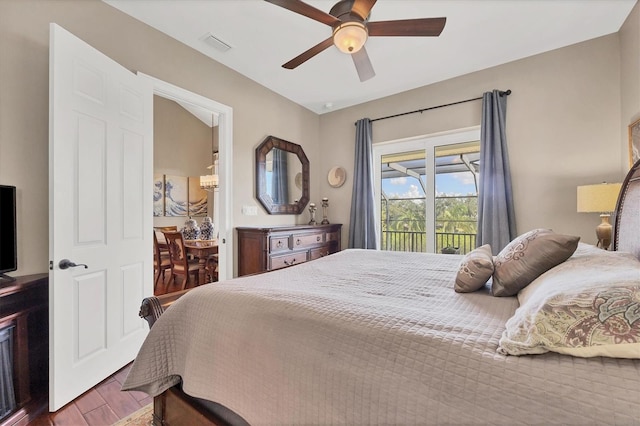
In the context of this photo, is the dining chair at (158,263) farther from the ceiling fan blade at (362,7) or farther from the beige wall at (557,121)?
the beige wall at (557,121)

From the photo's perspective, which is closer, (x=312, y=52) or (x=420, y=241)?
(x=312, y=52)

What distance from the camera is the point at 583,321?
69 centimetres

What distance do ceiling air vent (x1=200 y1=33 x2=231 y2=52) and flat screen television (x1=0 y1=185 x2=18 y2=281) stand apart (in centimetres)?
195

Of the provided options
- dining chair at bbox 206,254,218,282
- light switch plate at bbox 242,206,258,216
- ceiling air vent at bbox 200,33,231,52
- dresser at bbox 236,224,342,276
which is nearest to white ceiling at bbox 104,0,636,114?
ceiling air vent at bbox 200,33,231,52

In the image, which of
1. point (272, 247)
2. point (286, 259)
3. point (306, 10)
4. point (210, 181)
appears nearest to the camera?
point (306, 10)

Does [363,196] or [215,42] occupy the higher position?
[215,42]

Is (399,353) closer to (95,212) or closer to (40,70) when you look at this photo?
(95,212)

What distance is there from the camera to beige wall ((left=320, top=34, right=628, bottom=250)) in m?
2.61

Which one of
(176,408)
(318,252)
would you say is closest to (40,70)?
(176,408)

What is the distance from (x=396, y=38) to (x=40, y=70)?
2816 mm

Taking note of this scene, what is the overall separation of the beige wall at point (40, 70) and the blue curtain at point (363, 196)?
77.1 inches

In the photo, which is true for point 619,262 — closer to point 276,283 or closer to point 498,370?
point 498,370

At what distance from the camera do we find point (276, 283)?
1397mm

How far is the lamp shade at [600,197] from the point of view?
209 centimetres
